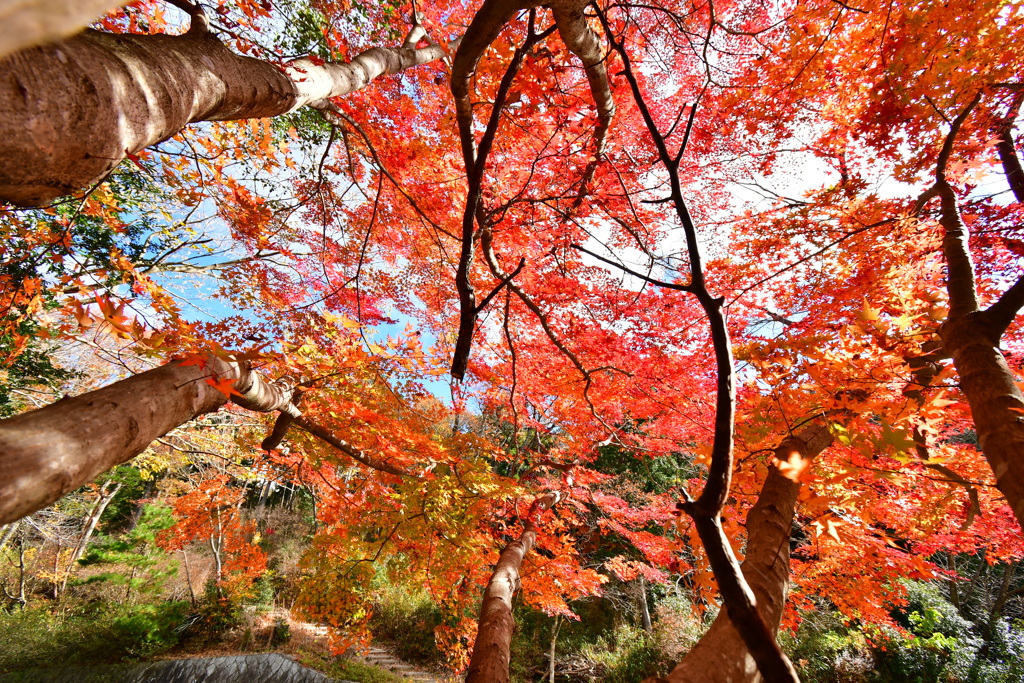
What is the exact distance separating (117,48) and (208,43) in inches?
19.4

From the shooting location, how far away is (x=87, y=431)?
4.25ft

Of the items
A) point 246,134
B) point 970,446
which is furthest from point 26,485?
point 970,446

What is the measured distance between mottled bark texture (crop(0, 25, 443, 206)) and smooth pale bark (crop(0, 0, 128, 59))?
108 centimetres

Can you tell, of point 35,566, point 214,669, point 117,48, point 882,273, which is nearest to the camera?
point 117,48

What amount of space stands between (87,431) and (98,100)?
100cm

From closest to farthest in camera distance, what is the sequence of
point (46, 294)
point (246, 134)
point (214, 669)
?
point (46, 294)
point (246, 134)
point (214, 669)

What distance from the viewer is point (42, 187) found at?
1074mm

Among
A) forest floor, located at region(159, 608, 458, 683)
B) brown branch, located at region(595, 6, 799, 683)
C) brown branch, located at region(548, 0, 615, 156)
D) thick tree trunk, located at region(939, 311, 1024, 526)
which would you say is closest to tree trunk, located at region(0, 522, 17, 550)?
forest floor, located at region(159, 608, 458, 683)

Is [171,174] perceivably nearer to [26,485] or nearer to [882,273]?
[26,485]

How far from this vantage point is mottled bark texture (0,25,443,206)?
96 centimetres

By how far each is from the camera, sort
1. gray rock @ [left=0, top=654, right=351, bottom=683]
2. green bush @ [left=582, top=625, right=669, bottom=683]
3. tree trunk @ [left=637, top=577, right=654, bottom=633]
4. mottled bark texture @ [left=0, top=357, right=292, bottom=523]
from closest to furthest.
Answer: mottled bark texture @ [left=0, top=357, right=292, bottom=523] < gray rock @ [left=0, top=654, right=351, bottom=683] < green bush @ [left=582, top=625, right=669, bottom=683] < tree trunk @ [left=637, top=577, right=654, bottom=633]

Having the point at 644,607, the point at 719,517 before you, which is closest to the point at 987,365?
the point at 719,517

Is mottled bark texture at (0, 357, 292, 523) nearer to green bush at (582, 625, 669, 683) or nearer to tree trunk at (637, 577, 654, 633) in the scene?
green bush at (582, 625, 669, 683)

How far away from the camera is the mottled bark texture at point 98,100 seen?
959mm
